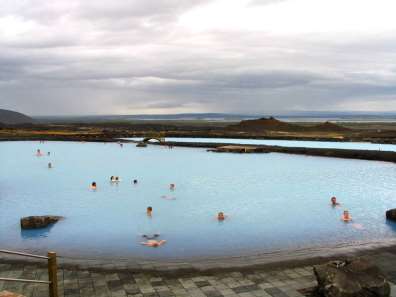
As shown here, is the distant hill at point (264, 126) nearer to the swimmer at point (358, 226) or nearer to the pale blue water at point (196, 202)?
the pale blue water at point (196, 202)

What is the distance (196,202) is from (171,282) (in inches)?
502

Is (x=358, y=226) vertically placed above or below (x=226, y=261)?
below

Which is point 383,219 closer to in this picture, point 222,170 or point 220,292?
point 220,292

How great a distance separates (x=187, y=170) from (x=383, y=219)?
18.2 m

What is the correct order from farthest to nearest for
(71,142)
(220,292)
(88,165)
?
(71,142) → (88,165) → (220,292)

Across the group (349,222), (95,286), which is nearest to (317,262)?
(95,286)

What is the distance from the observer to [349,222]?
1705cm

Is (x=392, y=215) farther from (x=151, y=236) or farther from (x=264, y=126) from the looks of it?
(x=264, y=126)

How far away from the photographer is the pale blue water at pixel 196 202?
46.0 feet

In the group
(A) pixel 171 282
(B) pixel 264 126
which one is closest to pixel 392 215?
(A) pixel 171 282

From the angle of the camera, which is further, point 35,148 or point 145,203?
point 35,148

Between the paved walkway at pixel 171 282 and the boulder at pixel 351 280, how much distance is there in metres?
0.62

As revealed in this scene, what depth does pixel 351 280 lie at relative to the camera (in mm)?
7465

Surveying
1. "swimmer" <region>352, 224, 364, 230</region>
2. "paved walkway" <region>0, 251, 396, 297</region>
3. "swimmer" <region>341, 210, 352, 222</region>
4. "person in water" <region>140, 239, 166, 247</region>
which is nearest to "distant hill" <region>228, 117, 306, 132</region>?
"swimmer" <region>341, 210, 352, 222</region>
